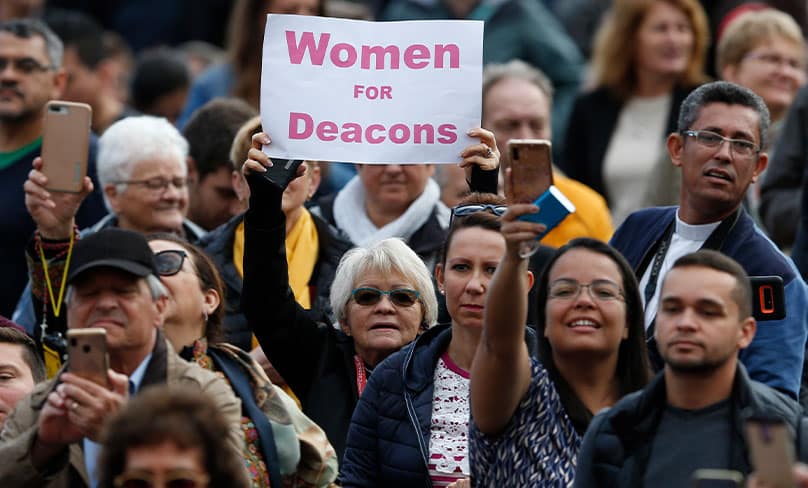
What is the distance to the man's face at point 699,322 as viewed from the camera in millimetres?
5832

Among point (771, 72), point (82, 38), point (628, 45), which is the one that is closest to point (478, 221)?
point (771, 72)

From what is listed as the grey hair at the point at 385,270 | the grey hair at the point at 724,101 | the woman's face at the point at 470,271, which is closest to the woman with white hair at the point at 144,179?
the grey hair at the point at 385,270

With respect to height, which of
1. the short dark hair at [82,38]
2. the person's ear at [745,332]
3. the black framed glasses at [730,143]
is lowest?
the person's ear at [745,332]

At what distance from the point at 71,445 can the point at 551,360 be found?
170 cm

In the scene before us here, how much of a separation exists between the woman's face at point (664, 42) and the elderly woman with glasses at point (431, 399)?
13.2 feet

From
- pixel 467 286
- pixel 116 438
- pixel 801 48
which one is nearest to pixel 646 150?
pixel 801 48

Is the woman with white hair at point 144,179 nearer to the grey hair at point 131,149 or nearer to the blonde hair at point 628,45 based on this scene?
the grey hair at point 131,149

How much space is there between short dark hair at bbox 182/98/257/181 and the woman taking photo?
241 cm

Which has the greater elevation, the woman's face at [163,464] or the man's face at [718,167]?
the man's face at [718,167]

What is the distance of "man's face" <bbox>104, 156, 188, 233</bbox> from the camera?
867 cm

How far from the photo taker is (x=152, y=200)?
8672 millimetres

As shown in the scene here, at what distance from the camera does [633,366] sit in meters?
6.47

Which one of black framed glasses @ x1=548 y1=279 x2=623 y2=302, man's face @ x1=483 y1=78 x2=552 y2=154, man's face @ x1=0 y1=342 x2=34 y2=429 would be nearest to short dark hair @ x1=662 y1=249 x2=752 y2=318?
black framed glasses @ x1=548 y1=279 x2=623 y2=302

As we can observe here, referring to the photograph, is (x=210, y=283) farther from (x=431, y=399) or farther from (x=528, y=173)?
(x=528, y=173)
